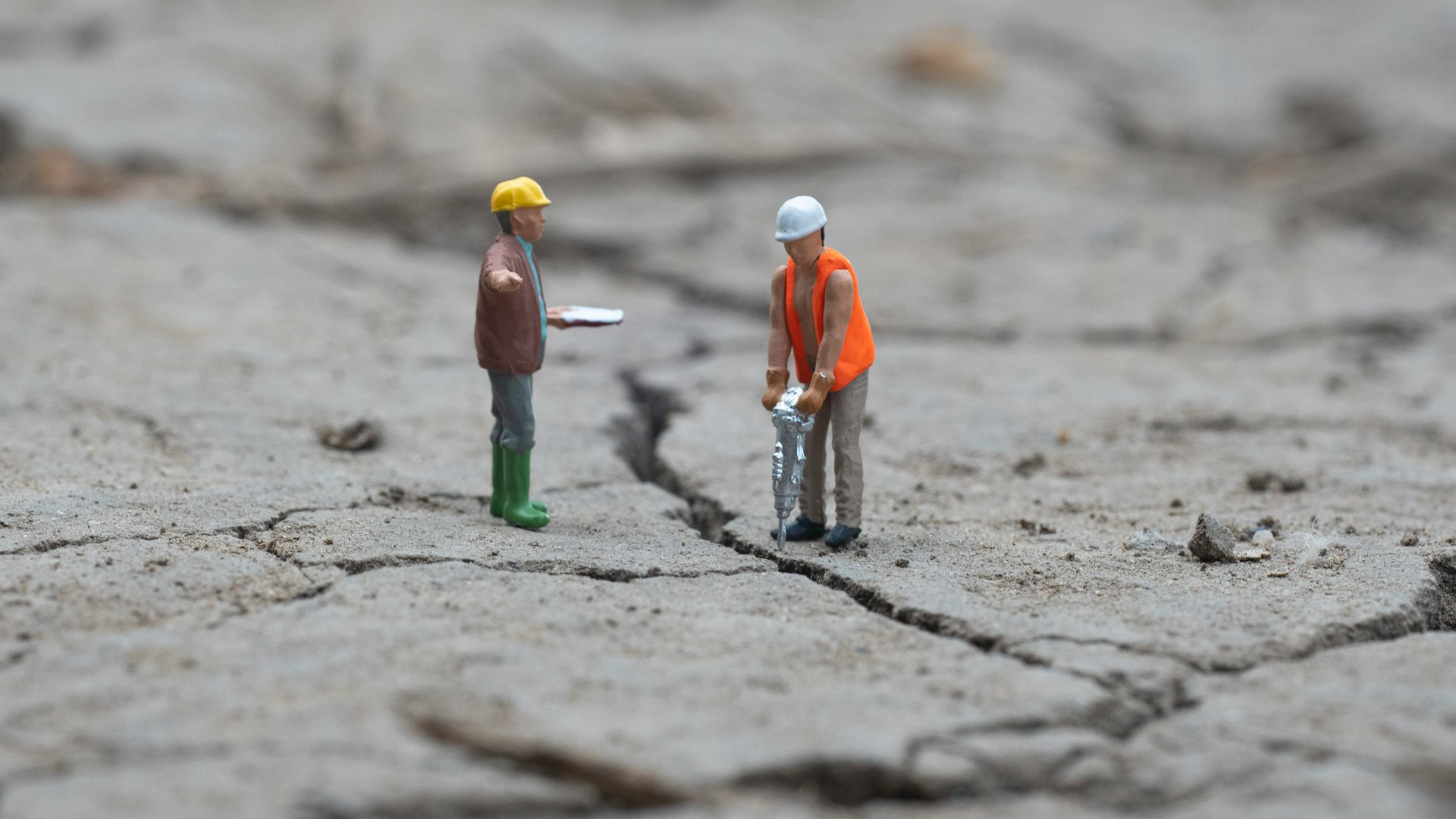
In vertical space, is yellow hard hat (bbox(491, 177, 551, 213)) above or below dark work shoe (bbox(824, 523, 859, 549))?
above

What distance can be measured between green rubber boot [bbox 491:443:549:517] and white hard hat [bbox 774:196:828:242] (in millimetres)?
1000

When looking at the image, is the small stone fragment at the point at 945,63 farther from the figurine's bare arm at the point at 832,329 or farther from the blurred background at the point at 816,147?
the figurine's bare arm at the point at 832,329

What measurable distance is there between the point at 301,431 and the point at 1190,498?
2924mm

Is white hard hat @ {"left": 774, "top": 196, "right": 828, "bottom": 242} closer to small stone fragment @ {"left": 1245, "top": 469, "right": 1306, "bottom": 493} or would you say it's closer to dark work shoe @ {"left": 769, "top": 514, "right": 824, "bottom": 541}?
dark work shoe @ {"left": 769, "top": 514, "right": 824, "bottom": 541}

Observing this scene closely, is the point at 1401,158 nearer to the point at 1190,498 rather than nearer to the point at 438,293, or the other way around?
the point at 1190,498

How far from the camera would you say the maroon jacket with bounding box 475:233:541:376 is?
3258 millimetres

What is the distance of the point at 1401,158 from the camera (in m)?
8.55

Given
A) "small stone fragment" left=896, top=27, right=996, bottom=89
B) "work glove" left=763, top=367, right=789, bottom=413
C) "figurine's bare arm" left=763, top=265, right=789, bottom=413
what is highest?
"small stone fragment" left=896, top=27, right=996, bottom=89

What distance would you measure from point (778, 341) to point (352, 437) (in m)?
1.61

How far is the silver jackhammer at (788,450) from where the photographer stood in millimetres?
3127

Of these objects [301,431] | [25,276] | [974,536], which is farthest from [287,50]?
[974,536]

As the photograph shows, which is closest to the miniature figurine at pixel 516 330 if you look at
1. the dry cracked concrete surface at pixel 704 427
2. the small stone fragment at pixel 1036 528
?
the dry cracked concrete surface at pixel 704 427

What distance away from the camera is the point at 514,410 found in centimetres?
335

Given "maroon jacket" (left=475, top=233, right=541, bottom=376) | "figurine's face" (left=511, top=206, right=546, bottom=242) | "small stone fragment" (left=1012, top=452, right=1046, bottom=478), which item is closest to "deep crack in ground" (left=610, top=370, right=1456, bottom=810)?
"maroon jacket" (left=475, top=233, right=541, bottom=376)
